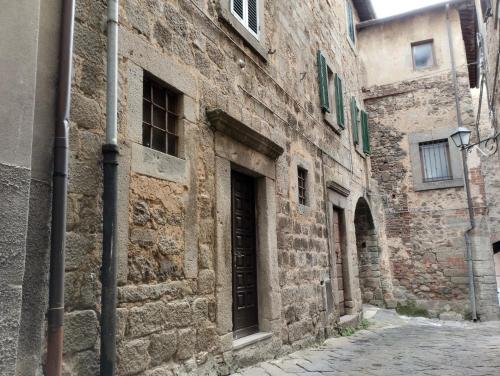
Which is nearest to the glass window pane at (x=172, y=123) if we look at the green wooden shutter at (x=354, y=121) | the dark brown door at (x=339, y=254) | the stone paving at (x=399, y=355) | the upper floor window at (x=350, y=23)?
the stone paving at (x=399, y=355)

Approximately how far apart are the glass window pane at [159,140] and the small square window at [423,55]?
1127 centimetres

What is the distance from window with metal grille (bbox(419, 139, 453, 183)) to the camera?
12.3 metres

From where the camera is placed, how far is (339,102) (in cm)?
915

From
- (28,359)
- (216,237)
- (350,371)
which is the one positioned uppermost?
(216,237)

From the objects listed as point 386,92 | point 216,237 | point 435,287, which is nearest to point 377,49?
point 386,92

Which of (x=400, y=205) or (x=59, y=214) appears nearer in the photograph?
(x=59, y=214)

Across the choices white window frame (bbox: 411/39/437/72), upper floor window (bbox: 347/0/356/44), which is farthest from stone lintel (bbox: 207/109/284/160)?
white window frame (bbox: 411/39/437/72)

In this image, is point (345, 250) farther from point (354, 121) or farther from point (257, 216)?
point (257, 216)

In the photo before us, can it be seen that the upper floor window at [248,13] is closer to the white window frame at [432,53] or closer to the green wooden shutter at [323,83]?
the green wooden shutter at [323,83]

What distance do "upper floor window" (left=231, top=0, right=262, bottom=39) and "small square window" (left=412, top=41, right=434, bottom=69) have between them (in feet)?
29.1

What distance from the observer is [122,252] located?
310 cm

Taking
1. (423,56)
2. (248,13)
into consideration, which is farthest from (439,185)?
(248,13)

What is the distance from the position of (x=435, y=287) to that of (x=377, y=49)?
7154 mm

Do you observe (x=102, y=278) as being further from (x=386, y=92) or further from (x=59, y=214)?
(x=386, y=92)
